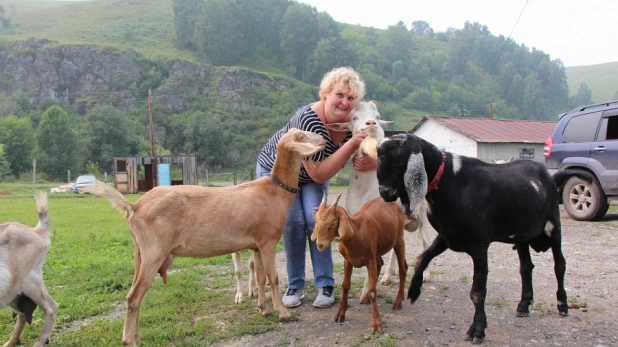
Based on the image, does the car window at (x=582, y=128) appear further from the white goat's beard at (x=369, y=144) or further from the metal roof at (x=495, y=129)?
the metal roof at (x=495, y=129)

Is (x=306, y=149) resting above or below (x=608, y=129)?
above

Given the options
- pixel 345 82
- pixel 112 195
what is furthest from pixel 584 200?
pixel 112 195

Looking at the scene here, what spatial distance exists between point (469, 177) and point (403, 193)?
62cm

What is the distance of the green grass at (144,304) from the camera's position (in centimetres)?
409

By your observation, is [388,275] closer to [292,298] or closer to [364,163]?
[292,298]

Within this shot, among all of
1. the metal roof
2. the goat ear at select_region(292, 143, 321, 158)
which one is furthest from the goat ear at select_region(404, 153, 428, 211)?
the metal roof

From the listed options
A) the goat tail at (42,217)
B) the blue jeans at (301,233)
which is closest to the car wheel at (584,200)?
the blue jeans at (301,233)

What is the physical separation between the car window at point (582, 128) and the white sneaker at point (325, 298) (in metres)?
8.81

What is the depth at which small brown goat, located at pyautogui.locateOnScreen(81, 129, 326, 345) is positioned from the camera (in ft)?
12.9

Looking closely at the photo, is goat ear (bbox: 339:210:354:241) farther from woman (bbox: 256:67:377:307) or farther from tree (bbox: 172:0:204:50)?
tree (bbox: 172:0:204:50)

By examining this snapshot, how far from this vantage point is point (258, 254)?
15.6 ft

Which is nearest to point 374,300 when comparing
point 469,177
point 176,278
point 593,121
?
point 469,177

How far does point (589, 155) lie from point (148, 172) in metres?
32.7

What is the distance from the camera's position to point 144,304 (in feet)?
16.4
